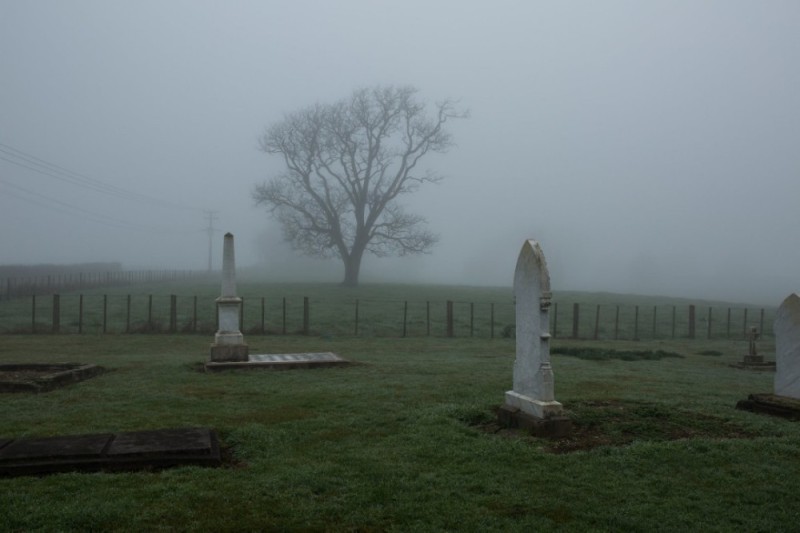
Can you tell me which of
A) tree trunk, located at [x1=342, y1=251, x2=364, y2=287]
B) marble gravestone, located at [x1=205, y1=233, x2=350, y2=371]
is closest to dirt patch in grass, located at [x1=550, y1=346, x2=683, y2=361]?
marble gravestone, located at [x1=205, y1=233, x2=350, y2=371]

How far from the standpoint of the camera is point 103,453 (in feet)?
21.2

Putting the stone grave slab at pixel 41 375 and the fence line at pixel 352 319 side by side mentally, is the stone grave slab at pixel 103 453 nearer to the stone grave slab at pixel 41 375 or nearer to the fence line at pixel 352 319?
the stone grave slab at pixel 41 375

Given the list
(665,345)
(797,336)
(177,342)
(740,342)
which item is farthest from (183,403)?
(740,342)

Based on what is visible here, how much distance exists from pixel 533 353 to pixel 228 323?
8.30 metres

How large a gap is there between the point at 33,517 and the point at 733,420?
7685 millimetres

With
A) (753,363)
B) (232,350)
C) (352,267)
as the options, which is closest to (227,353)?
(232,350)

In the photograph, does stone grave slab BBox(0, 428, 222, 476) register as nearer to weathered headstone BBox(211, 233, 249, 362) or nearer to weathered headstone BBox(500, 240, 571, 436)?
weathered headstone BBox(500, 240, 571, 436)

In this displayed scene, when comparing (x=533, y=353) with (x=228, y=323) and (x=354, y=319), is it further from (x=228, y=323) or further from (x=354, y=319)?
(x=354, y=319)

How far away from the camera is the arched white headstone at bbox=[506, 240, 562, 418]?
26.5 feet

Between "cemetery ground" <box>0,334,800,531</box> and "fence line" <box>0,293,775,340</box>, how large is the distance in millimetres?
13246

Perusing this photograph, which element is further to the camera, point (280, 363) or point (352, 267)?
point (352, 267)

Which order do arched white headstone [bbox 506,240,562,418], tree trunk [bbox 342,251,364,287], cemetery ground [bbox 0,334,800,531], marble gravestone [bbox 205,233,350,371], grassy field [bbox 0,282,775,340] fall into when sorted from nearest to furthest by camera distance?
cemetery ground [bbox 0,334,800,531] → arched white headstone [bbox 506,240,562,418] → marble gravestone [bbox 205,233,350,371] → grassy field [bbox 0,282,775,340] → tree trunk [bbox 342,251,364,287]

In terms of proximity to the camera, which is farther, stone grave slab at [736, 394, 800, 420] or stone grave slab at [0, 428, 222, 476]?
stone grave slab at [736, 394, 800, 420]

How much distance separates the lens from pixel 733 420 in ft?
28.4
